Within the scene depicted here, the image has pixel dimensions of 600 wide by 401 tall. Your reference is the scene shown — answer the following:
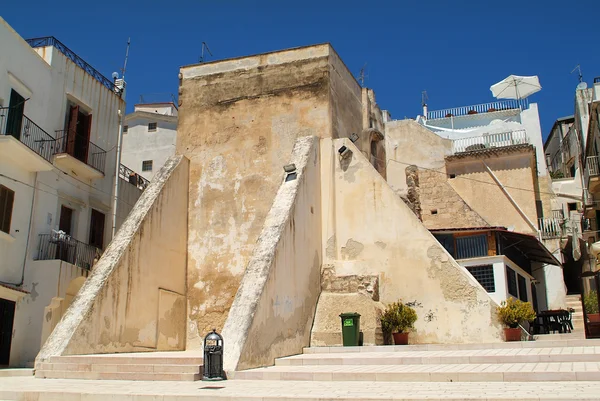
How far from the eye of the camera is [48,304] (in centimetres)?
1541

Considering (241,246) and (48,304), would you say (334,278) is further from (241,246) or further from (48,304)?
(48,304)

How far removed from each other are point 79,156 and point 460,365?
13261 mm

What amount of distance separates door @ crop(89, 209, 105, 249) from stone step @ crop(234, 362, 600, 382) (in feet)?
34.4

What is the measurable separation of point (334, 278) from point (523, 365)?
235 inches

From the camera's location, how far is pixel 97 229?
61.3ft

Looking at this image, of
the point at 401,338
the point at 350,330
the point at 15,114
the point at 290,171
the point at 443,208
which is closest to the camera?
the point at 350,330

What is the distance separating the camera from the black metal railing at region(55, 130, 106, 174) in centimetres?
1719

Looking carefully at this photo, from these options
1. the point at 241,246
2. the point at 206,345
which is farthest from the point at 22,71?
the point at 206,345

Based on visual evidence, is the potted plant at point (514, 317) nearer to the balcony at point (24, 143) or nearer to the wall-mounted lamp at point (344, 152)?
the wall-mounted lamp at point (344, 152)

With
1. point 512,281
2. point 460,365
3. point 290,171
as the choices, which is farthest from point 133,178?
point 460,365

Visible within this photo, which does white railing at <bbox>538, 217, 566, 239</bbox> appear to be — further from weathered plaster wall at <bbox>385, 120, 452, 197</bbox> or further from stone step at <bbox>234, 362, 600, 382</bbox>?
A: stone step at <bbox>234, 362, 600, 382</bbox>

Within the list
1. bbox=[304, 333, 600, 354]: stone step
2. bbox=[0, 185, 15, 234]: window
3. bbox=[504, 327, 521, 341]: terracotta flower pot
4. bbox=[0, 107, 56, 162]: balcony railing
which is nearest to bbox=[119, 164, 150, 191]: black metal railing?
bbox=[0, 107, 56, 162]: balcony railing

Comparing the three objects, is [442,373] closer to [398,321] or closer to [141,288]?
[398,321]

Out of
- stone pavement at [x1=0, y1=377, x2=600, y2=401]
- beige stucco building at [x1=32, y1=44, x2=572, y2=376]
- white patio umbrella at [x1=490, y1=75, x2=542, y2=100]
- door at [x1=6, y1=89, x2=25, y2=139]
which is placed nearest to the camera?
stone pavement at [x1=0, y1=377, x2=600, y2=401]
